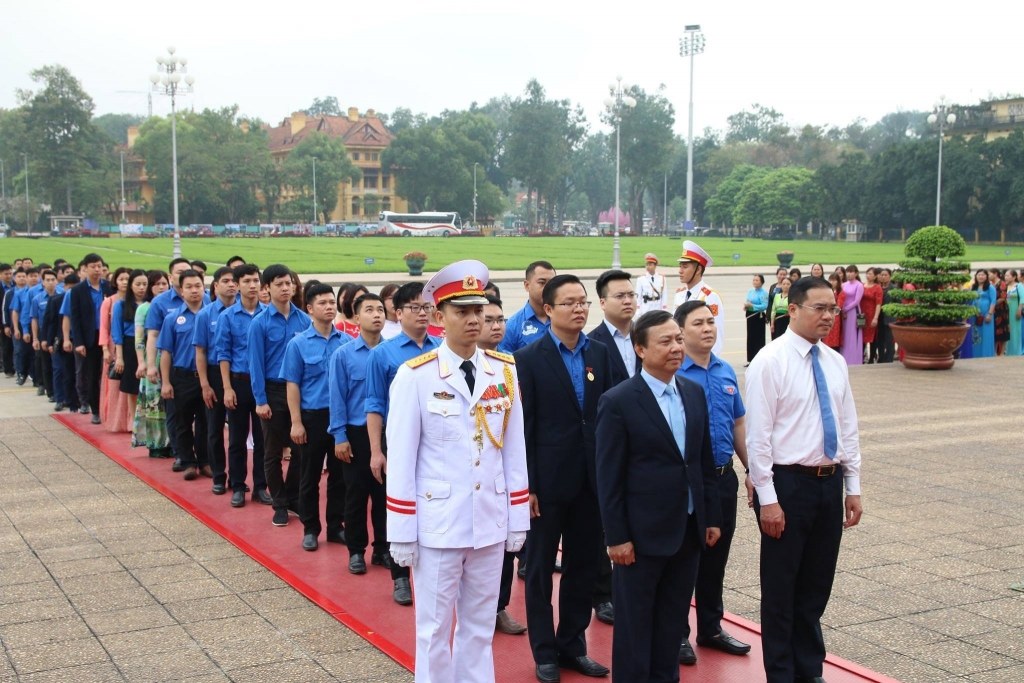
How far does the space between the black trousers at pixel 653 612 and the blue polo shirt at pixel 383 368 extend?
184 cm

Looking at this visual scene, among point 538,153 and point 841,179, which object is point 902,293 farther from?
point 538,153

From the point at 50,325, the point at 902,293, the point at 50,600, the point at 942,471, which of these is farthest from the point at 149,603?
the point at 902,293

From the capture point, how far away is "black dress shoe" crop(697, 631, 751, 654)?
464 centimetres

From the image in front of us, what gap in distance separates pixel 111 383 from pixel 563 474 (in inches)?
294

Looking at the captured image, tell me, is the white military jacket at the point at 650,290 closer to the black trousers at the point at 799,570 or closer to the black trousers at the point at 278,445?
the black trousers at the point at 278,445

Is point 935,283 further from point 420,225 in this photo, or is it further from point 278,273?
point 420,225

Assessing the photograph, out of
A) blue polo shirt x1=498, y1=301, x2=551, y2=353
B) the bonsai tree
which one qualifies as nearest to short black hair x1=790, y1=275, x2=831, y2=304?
blue polo shirt x1=498, y1=301, x2=551, y2=353

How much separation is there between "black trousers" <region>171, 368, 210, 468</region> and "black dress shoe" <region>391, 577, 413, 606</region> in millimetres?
3636

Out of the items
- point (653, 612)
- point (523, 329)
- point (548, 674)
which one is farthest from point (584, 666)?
point (523, 329)

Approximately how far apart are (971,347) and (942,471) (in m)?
9.41

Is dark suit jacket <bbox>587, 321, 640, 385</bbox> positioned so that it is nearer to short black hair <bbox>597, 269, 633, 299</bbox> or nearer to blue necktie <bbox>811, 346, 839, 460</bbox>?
short black hair <bbox>597, 269, 633, 299</bbox>

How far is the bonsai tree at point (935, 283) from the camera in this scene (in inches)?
558

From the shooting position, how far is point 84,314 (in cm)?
1073

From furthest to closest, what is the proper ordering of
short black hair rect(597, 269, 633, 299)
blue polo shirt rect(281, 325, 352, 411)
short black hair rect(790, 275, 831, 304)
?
1. blue polo shirt rect(281, 325, 352, 411)
2. short black hair rect(597, 269, 633, 299)
3. short black hair rect(790, 275, 831, 304)
